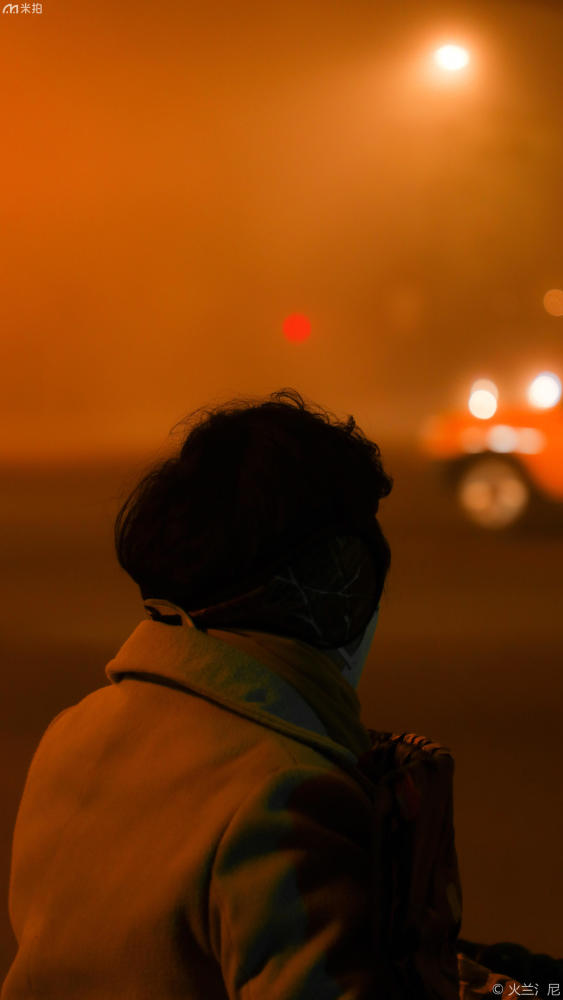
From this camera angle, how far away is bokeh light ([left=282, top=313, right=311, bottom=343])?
193 centimetres

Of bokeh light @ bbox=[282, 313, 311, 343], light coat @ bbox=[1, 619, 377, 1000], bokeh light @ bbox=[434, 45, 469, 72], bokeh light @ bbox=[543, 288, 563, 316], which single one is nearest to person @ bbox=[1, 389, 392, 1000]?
light coat @ bbox=[1, 619, 377, 1000]

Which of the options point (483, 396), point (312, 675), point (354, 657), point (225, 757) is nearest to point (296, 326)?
point (483, 396)

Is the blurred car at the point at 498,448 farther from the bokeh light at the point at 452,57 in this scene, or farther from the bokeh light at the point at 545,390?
the bokeh light at the point at 452,57

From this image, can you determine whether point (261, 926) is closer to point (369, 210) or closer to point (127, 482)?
point (127, 482)

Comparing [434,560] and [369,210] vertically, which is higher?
[369,210]

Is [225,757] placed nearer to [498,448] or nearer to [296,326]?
[296,326]

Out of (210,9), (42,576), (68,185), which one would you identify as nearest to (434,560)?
(42,576)

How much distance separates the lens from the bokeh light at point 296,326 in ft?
6.32

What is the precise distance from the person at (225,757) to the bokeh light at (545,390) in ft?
3.70

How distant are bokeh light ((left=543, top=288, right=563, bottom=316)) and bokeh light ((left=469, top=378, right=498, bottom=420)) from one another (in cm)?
19

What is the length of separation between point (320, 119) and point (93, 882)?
1.61 metres

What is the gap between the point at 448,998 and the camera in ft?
2.21

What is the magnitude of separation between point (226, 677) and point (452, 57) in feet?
5.29

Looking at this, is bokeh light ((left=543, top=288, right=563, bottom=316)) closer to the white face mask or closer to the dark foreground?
the dark foreground
